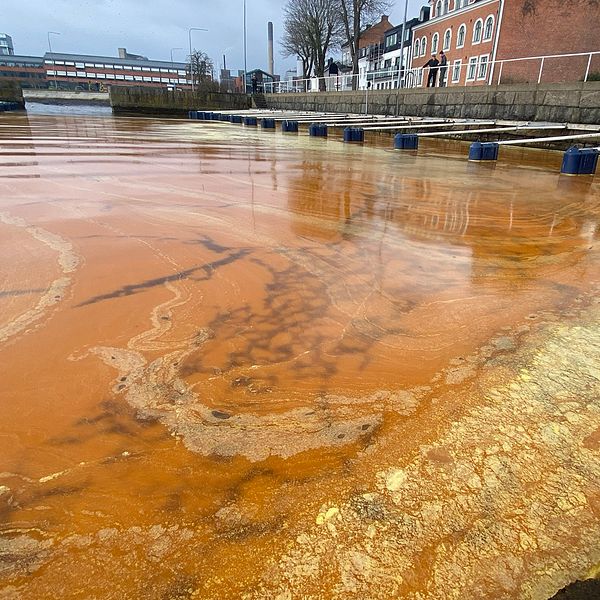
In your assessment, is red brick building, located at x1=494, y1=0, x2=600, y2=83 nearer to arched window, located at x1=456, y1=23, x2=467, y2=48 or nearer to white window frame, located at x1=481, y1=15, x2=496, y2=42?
white window frame, located at x1=481, y1=15, x2=496, y2=42

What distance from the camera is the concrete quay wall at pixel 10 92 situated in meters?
24.8

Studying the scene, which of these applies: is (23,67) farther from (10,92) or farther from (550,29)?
(550,29)

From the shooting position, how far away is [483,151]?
324 inches

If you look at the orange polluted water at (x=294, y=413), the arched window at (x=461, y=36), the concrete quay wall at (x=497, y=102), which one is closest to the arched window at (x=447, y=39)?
the arched window at (x=461, y=36)

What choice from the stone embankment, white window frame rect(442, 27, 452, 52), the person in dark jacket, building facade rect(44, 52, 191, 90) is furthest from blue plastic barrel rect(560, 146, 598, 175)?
building facade rect(44, 52, 191, 90)

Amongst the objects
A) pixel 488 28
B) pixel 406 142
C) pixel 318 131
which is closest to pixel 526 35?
pixel 488 28

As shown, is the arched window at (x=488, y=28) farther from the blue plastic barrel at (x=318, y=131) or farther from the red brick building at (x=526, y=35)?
the blue plastic barrel at (x=318, y=131)

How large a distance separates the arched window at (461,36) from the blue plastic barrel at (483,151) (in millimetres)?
33042

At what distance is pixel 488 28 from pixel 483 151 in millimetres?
30275

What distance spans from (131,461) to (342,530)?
0.64m

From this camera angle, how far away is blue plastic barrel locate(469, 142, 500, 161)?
816cm

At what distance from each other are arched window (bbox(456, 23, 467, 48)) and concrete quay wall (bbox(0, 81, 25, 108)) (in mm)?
32642

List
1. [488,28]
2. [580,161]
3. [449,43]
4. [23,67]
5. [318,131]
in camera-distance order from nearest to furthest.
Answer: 1. [580,161]
2. [318,131]
3. [488,28]
4. [449,43]
5. [23,67]

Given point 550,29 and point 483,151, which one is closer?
point 483,151
